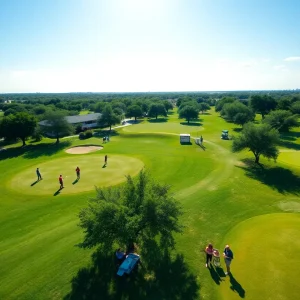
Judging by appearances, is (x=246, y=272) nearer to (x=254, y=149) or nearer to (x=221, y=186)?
(x=221, y=186)

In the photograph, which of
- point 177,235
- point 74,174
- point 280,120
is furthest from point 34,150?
point 280,120

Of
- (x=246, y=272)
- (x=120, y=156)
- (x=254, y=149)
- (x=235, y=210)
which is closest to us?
(x=246, y=272)

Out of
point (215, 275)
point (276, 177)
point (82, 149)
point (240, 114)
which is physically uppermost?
point (215, 275)

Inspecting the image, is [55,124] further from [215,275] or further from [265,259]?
[265,259]

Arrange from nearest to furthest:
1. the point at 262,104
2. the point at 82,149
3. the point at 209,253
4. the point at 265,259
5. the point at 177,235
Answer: the point at 209,253 → the point at 265,259 → the point at 177,235 → the point at 82,149 → the point at 262,104

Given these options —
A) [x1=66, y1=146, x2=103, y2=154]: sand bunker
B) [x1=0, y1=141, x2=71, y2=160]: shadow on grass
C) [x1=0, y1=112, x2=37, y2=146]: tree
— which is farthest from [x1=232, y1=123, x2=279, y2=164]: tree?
[x1=0, y1=112, x2=37, y2=146]: tree

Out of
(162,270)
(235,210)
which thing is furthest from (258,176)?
(162,270)
